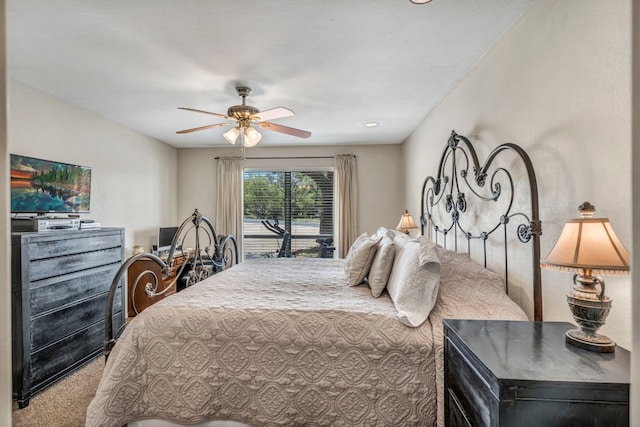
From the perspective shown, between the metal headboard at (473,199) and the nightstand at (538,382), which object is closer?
the nightstand at (538,382)

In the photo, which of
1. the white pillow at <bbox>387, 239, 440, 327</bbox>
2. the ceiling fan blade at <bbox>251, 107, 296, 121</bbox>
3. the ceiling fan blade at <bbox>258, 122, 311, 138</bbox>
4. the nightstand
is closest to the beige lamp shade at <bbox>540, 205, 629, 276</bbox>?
the nightstand

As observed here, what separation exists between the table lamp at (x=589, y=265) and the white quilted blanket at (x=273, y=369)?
0.52 meters

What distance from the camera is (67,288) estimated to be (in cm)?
267

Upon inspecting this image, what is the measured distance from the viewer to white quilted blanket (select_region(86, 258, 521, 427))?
1566 millimetres

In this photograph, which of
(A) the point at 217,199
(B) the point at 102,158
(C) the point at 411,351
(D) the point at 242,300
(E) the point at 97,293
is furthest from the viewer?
(A) the point at 217,199

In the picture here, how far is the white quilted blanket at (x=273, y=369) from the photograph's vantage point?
5.14 feet

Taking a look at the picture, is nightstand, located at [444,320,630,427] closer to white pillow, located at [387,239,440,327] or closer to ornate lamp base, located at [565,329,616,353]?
ornate lamp base, located at [565,329,616,353]

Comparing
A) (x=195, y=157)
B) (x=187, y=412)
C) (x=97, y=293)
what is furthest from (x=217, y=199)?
(x=187, y=412)

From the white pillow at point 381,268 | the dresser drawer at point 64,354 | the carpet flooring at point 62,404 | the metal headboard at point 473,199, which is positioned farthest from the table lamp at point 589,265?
the dresser drawer at point 64,354

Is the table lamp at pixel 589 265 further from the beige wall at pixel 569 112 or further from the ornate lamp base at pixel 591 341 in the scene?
the beige wall at pixel 569 112

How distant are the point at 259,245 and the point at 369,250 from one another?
3440 mm

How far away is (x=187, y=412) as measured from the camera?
5.35 ft

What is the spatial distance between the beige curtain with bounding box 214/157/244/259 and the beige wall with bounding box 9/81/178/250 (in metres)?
0.80

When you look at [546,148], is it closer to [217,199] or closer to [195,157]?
[217,199]
